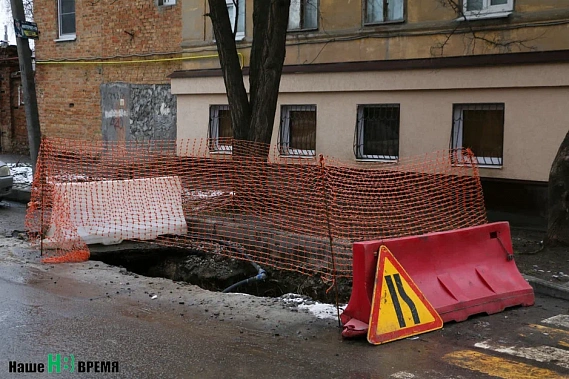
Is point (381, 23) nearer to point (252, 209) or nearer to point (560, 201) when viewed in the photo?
point (252, 209)

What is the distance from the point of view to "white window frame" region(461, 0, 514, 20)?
12.4 m

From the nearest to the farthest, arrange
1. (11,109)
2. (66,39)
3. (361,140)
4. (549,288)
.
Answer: (549,288)
(361,140)
(66,39)
(11,109)

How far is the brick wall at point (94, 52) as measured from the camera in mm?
18578

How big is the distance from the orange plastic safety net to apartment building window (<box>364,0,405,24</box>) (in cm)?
350

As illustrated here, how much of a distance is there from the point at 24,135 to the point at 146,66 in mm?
7382

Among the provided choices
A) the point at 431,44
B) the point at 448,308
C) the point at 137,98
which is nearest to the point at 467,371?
the point at 448,308

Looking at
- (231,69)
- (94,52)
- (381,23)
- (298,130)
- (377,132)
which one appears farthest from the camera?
(94,52)

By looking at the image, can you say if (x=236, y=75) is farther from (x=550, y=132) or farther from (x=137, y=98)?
(x=137, y=98)

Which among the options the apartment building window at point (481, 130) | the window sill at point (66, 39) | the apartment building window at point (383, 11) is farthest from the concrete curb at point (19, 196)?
the apartment building window at point (481, 130)

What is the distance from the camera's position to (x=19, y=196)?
1566cm

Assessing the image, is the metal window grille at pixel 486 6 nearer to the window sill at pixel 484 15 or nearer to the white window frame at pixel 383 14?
the window sill at pixel 484 15

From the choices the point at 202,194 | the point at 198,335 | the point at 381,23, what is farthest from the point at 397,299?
the point at 381,23

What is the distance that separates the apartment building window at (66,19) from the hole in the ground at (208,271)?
1255cm

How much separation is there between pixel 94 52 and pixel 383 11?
954cm
